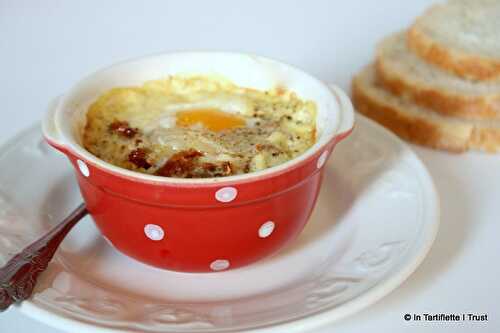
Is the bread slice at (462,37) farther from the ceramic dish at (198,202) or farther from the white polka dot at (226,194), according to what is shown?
the white polka dot at (226,194)

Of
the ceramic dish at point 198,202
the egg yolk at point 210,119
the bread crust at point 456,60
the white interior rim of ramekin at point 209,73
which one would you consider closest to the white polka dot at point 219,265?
the ceramic dish at point 198,202

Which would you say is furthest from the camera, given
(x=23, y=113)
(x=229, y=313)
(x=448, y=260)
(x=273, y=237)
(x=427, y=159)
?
(x=23, y=113)

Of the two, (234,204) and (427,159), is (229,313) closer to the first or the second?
(234,204)

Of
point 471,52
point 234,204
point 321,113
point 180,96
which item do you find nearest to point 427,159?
point 471,52

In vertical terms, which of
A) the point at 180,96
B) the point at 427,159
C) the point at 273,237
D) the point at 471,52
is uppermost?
the point at 180,96

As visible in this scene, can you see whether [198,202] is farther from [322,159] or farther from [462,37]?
[462,37]

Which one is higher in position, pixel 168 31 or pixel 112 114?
pixel 112 114

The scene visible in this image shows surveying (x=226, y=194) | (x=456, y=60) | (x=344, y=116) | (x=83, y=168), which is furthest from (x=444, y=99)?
(x=83, y=168)
